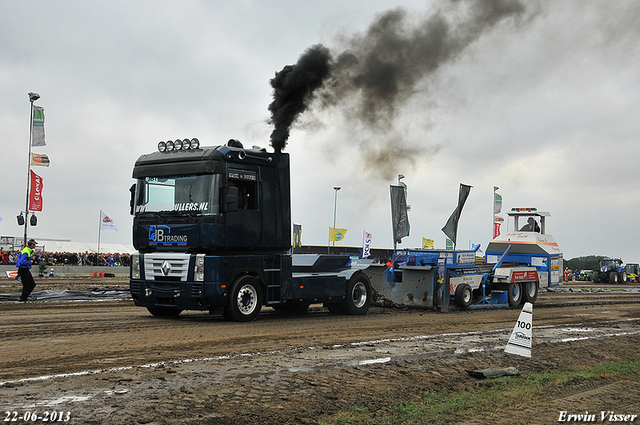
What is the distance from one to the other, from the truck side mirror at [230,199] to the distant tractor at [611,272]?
50688 mm

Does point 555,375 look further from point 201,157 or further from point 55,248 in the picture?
point 55,248

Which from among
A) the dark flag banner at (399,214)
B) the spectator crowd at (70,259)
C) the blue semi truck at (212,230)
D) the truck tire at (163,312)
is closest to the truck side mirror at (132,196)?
the blue semi truck at (212,230)

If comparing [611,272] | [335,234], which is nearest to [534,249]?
[335,234]

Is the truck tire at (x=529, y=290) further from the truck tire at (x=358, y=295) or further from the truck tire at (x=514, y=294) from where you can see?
the truck tire at (x=358, y=295)

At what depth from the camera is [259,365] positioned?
7910 mm

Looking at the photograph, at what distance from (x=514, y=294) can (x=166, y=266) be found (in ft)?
39.7

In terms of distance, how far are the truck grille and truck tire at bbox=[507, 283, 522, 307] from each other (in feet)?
37.6

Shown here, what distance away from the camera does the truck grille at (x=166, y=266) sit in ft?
41.1

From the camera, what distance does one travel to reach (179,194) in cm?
1276

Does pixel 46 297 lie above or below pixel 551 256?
below

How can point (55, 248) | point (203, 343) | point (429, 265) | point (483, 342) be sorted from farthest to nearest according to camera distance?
point (55, 248) < point (429, 265) < point (483, 342) < point (203, 343)

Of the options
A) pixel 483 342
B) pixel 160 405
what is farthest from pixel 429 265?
pixel 160 405

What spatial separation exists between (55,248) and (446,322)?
75.1 metres

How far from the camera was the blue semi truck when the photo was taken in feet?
40.7
